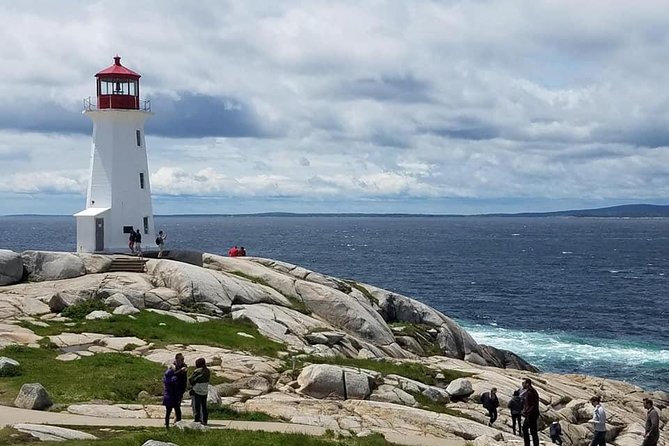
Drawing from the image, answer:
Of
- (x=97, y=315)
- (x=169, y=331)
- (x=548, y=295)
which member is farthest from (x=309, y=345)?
(x=548, y=295)

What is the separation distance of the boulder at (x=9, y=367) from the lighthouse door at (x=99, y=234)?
22258mm

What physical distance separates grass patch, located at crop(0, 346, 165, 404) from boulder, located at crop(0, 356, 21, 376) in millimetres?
268

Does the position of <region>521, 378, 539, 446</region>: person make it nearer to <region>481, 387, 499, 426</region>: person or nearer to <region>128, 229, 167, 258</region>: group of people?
<region>481, 387, 499, 426</region>: person

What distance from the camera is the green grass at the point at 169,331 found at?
3164 centimetres

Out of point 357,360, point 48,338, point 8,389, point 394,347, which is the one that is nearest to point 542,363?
point 394,347

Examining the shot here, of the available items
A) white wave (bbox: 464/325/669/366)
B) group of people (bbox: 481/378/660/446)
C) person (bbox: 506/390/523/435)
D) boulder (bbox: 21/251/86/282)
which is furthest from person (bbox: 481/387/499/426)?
white wave (bbox: 464/325/669/366)

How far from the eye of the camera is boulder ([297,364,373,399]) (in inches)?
1062

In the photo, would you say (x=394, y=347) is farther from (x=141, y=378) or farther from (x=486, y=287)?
(x=486, y=287)

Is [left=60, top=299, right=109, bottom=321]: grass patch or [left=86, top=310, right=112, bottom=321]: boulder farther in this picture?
[left=60, top=299, right=109, bottom=321]: grass patch

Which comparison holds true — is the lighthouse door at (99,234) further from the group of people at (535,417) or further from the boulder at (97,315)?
the group of people at (535,417)

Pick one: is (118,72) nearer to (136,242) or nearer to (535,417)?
(136,242)

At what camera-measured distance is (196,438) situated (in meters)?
18.7

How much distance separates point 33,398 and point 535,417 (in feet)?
49.4

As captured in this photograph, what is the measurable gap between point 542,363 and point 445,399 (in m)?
29.7
